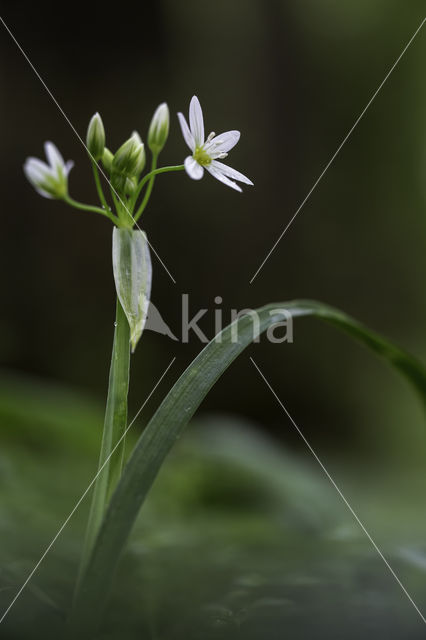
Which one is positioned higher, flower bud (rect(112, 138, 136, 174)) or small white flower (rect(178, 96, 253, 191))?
small white flower (rect(178, 96, 253, 191))

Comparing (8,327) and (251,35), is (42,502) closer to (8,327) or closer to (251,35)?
(8,327)

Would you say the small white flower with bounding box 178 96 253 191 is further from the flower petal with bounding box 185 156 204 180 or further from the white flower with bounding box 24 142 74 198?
the white flower with bounding box 24 142 74 198

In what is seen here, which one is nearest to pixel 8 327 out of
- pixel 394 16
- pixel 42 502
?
pixel 42 502

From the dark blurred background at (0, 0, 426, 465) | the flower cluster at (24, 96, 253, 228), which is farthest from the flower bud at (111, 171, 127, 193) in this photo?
the dark blurred background at (0, 0, 426, 465)

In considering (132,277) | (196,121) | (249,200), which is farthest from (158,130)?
(249,200)

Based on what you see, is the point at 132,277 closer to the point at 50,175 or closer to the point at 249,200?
the point at 50,175

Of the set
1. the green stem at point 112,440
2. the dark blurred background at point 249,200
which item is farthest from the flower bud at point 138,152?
the dark blurred background at point 249,200

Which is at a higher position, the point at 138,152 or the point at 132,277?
the point at 138,152
